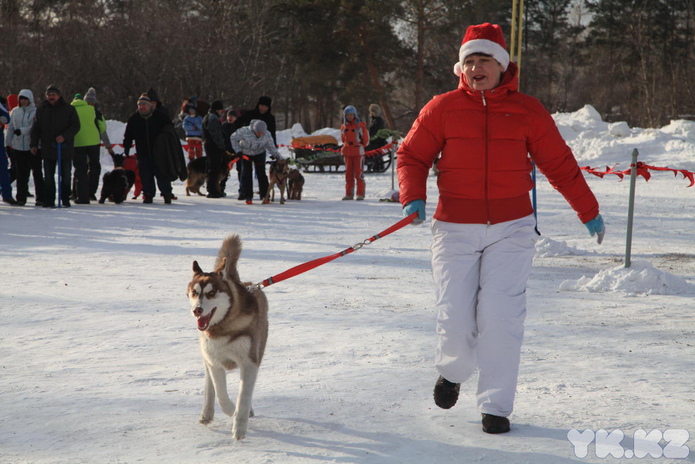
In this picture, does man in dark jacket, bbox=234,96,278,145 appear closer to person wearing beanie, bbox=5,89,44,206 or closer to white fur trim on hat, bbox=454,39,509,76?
person wearing beanie, bbox=5,89,44,206

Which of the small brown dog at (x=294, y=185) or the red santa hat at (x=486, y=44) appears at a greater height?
the red santa hat at (x=486, y=44)

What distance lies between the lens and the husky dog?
3447 millimetres

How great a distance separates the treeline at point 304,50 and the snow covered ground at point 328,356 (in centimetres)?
2511

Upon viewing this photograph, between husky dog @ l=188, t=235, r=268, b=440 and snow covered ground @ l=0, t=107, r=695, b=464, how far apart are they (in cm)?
15

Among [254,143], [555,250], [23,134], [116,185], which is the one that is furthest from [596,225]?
[116,185]

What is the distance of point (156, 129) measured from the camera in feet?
45.5

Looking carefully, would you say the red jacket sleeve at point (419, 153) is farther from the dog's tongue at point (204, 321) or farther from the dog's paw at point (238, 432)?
the dog's paw at point (238, 432)

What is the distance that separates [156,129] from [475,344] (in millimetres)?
11141

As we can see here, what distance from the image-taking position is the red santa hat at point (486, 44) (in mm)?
3619

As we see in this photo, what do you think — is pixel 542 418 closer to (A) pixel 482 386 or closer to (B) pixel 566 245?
(A) pixel 482 386

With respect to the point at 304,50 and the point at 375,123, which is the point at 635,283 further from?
the point at 304,50

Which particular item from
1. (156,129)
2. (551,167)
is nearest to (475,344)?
(551,167)

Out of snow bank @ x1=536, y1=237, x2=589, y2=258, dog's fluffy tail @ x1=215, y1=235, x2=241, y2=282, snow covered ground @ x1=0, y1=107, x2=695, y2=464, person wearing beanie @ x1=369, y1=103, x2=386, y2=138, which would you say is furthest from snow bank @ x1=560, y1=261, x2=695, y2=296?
person wearing beanie @ x1=369, y1=103, x2=386, y2=138

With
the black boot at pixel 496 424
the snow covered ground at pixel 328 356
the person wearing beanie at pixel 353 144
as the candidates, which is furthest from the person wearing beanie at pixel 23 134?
the black boot at pixel 496 424
